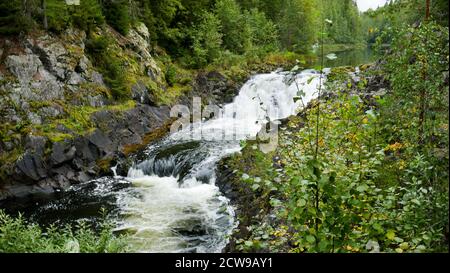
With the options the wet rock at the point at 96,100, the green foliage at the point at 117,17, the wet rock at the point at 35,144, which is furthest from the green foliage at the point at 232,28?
the wet rock at the point at 35,144

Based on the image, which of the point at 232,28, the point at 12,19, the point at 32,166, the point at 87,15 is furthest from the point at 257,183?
the point at 232,28

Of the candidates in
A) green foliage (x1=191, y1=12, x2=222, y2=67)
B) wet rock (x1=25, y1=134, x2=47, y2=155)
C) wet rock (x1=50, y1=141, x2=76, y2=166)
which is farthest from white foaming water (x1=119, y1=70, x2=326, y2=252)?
green foliage (x1=191, y1=12, x2=222, y2=67)

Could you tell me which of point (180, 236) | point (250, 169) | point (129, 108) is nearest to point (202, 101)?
point (129, 108)

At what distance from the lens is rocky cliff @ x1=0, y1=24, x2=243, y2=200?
1412 cm

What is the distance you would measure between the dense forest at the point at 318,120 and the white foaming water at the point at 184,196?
1094 mm

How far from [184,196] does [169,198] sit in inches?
21.2

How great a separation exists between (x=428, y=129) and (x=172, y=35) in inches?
1015

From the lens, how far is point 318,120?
4848 mm

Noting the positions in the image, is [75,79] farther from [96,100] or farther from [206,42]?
[206,42]

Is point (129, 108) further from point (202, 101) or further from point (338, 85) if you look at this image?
point (338, 85)

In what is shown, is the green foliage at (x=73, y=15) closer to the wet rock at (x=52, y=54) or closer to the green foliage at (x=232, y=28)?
the wet rock at (x=52, y=54)

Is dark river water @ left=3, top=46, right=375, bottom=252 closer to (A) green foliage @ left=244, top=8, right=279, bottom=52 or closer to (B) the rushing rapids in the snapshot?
(B) the rushing rapids

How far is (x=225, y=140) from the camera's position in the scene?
61.8ft

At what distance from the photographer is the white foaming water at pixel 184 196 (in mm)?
10734
